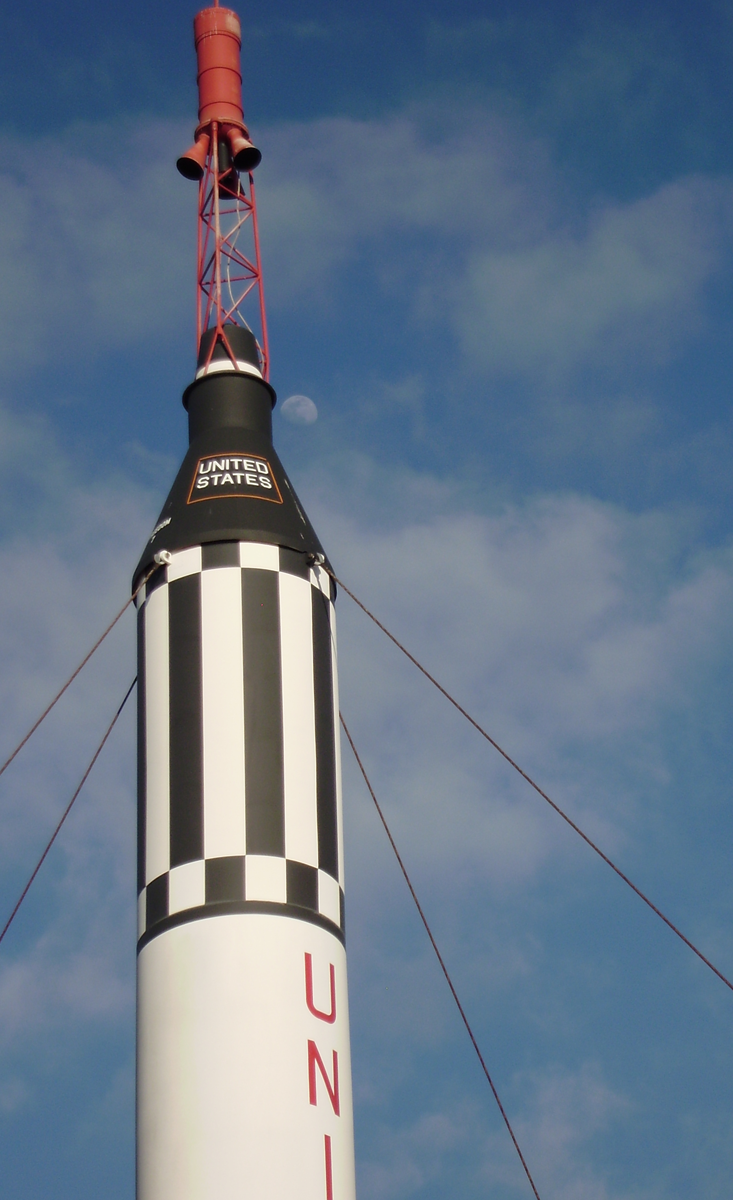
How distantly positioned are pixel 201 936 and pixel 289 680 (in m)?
2.06

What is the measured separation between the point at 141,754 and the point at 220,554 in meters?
1.67

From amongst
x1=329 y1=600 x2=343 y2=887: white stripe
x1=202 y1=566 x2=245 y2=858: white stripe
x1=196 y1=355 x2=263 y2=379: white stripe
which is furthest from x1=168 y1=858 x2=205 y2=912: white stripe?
x1=196 y1=355 x2=263 y2=379: white stripe

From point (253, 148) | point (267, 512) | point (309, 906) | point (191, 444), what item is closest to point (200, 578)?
point (267, 512)

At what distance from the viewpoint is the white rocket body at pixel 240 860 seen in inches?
401

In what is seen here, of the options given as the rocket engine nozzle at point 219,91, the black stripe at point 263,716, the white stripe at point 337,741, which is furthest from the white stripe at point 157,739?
the rocket engine nozzle at point 219,91

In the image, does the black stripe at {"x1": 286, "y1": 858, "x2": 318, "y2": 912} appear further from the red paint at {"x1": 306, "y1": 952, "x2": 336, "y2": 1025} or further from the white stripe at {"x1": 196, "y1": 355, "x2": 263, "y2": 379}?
the white stripe at {"x1": 196, "y1": 355, "x2": 263, "y2": 379}

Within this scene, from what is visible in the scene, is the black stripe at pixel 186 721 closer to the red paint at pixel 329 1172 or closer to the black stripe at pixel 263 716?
the black stripe at pixel 263 716

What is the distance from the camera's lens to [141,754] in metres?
11.7

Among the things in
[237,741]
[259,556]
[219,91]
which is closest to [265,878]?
[237,741]

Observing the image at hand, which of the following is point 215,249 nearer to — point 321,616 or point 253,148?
point 253,148

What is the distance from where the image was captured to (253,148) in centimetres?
1440

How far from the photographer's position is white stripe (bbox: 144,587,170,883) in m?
11.2

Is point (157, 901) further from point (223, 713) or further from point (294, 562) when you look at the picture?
point (294, 562)

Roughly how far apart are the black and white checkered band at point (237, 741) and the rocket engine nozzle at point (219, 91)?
4493 mm
